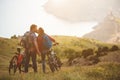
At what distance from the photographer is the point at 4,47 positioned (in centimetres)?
2039

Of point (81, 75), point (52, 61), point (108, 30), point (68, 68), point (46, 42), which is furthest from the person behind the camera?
point (108, 30)

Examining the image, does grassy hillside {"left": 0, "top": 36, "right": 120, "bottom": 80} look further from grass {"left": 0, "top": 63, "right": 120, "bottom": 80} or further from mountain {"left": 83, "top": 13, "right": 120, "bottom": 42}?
mountain {"left": 83, "top": 13, "right": 120, "bottom": 42}

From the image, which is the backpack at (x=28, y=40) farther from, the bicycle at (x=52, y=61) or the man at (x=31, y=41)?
the bicycle at (x=52, y=61)

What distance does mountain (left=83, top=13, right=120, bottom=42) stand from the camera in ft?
468

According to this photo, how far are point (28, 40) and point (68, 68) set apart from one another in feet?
10.3

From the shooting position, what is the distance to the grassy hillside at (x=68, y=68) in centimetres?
1158

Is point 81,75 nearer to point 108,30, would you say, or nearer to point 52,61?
point 52,61

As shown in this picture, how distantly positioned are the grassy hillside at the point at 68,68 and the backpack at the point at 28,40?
121 centimetres

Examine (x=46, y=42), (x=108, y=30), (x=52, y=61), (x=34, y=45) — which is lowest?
(x=52, y=61)

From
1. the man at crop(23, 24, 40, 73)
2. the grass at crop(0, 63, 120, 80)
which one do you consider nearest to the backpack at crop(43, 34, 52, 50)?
the man at crop(23, 24, 40, 73)

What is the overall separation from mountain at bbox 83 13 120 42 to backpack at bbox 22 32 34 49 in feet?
405

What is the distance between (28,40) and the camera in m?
14.2

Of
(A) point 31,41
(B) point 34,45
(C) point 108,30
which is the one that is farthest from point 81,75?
(C) point 108,30

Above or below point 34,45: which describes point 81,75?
below
